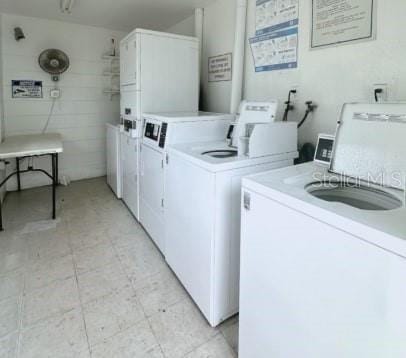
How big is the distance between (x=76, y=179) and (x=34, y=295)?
117 inches

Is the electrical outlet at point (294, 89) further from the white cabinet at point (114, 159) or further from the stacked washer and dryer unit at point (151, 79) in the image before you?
the white cabinet at point (114, 159)

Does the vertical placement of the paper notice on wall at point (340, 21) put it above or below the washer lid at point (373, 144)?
above

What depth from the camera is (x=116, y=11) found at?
11.8 feet

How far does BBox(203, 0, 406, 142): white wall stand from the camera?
1.60 meters

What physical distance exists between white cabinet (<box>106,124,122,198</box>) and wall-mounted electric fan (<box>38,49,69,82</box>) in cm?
119

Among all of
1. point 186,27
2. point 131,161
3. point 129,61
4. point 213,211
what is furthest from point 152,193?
point 186,27

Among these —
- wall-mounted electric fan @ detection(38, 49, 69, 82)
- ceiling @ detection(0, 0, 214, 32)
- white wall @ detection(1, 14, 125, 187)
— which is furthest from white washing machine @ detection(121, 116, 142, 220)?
wall-mounted electric fan @ detection(38, 49, 69, 82)

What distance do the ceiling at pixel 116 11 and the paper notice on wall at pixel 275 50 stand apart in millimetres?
1066

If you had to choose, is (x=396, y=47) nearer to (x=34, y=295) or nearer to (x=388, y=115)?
(x=388, y=115)

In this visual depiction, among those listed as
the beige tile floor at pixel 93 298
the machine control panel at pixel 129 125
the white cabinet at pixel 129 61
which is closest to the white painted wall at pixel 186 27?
the white cabinet at pixel 129 61

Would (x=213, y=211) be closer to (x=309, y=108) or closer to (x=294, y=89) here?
(x=309, y=108)

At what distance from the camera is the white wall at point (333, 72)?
5.26 feet

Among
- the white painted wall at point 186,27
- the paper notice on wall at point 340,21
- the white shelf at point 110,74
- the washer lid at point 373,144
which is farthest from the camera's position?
the white shelf at point 110,74

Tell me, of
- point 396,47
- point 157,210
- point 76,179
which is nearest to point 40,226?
point 157,210
